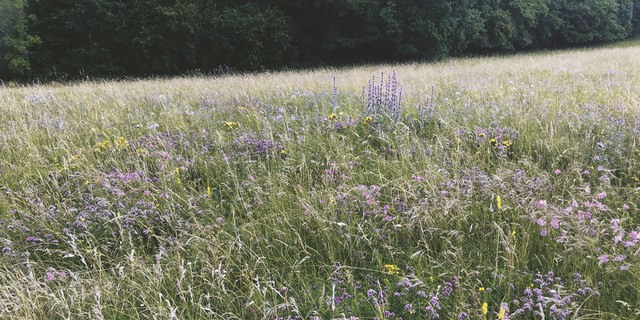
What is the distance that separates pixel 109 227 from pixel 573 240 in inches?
105

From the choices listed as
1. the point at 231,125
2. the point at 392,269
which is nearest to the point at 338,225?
the point at 392,269

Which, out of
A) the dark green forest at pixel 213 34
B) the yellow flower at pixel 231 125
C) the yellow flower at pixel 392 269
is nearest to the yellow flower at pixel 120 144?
the yellow flower at pixel 231 125

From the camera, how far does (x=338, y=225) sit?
222 cm

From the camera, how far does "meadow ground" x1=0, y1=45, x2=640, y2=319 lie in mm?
1682

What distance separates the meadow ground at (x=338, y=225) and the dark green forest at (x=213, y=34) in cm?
1594

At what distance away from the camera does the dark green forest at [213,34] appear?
1850cm

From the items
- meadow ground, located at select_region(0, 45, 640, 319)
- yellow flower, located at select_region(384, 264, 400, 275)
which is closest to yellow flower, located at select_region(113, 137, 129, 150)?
meadow ground, located at select_region(0, 45, 640, 319)

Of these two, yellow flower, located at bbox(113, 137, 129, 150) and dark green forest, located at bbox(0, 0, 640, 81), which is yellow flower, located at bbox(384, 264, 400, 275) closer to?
yellow flower, located at bbox(113, 137, 129, 150)

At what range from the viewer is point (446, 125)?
3.78m

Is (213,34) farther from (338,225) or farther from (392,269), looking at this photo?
(392,269)

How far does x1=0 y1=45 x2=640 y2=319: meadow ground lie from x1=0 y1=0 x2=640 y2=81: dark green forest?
15936 mm

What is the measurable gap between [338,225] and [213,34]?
18.6 m

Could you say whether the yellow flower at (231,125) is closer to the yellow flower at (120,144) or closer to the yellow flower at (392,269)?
the yellow flower at (120,144)

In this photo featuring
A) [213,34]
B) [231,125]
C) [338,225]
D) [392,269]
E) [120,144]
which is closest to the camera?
[392,269]
